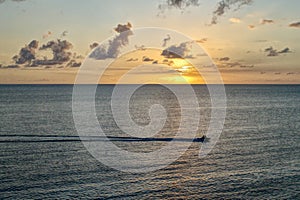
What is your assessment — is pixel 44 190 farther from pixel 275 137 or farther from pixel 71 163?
pixel 275 137

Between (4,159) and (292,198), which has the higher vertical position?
(4,159)

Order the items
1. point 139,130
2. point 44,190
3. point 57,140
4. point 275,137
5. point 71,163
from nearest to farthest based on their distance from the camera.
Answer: point 44,190
point 71,163
point 57,140
point 275,137
point 139,130

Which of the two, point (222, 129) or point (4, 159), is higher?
point (4, 159)

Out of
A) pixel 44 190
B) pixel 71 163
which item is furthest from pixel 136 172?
pixel 44 190

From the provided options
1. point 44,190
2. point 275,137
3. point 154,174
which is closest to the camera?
point 44,190

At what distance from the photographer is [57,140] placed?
88.1m

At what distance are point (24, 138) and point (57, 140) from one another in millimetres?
7756

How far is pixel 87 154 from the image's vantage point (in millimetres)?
74062

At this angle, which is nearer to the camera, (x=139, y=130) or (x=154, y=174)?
(x=154, y=174)

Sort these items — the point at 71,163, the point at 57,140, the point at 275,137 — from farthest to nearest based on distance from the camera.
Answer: the point at 275,137
the point at 57,140
the point at 71,163

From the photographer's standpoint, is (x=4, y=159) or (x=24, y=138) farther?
(x=24, y=138)

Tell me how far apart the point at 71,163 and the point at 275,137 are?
184ft

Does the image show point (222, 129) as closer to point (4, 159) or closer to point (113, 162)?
point (113, 162)

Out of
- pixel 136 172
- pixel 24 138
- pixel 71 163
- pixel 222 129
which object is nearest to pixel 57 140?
pixel 24 138
